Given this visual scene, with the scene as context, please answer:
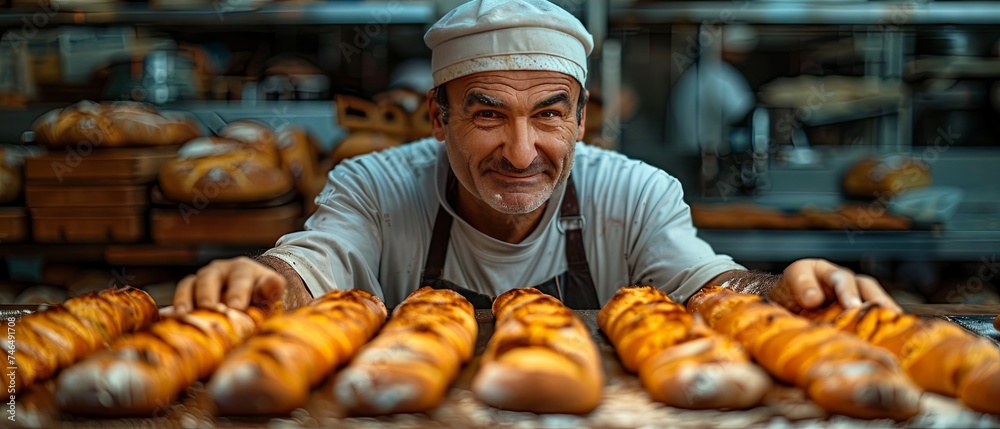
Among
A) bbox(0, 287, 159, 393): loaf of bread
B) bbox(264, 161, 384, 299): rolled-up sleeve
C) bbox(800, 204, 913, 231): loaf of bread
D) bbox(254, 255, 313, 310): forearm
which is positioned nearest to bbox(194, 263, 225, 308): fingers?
bbox(0, 287, 159, 393): loaf of bread

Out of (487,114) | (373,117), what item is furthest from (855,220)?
(373,117)

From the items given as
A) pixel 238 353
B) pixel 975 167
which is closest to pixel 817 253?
pixel 975 167

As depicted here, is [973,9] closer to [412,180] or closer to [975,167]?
[975,167]

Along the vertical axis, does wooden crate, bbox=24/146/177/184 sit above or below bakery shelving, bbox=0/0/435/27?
below

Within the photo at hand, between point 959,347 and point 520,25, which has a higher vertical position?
point 520,25

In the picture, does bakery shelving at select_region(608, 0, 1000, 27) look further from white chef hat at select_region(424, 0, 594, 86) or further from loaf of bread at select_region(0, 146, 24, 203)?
loaf of bread at select_region(0, 146, 24, 203)

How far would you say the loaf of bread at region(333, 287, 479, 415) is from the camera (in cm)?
106

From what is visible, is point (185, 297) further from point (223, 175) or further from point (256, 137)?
point (256, 137)

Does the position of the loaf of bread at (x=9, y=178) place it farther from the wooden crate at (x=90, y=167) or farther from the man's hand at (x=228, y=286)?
the man's hand at (x=228, y=286)

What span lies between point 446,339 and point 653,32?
2683 mm

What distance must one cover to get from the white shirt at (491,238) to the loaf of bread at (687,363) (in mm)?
975

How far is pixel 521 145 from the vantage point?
6.46 ft

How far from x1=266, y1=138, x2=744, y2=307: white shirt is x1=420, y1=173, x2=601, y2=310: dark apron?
0.08 feet

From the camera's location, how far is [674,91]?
14.5ft
